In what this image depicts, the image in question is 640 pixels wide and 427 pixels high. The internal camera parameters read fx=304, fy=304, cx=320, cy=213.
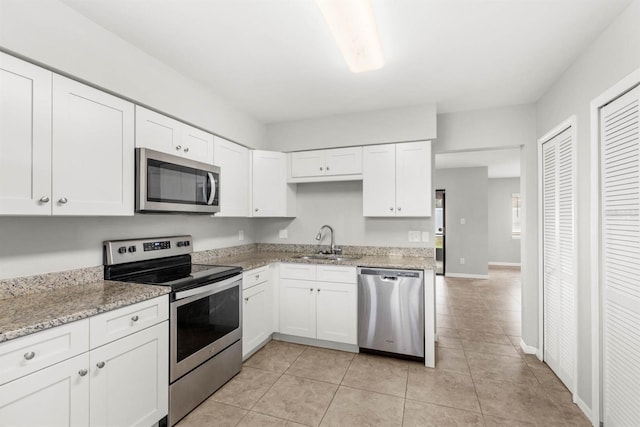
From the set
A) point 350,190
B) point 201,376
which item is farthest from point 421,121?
point 201,376

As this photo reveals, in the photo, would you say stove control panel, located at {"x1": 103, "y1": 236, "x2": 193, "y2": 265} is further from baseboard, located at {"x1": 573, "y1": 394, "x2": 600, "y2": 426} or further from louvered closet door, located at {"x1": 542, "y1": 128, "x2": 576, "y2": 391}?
baseboard, located at {"x1": 573, "y1": 394, "x2": 600, "y2": 426}

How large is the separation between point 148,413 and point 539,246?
3389 mm

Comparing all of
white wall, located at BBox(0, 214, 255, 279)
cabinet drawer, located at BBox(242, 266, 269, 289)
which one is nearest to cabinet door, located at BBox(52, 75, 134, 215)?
white wall, located at BBox(0, 214, 255, 279)

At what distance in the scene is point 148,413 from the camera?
176 cm

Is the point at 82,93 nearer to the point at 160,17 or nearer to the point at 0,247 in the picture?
the point at 160,17

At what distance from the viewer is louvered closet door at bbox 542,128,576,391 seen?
231cm

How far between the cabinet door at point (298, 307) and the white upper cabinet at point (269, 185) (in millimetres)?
833

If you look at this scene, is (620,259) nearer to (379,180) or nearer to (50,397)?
(379,180)

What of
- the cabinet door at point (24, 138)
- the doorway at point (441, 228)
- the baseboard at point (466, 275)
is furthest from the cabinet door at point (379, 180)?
the baseboard at point (466, 275)

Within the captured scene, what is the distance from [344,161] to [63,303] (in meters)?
2.63

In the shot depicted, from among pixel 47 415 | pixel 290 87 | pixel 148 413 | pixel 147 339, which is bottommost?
pixel 148 413

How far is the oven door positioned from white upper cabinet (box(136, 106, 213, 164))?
1079 mm

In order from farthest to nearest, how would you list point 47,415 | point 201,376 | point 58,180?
point 201,376 → point 58,180 → point 47,415

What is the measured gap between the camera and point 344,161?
11.1ft
